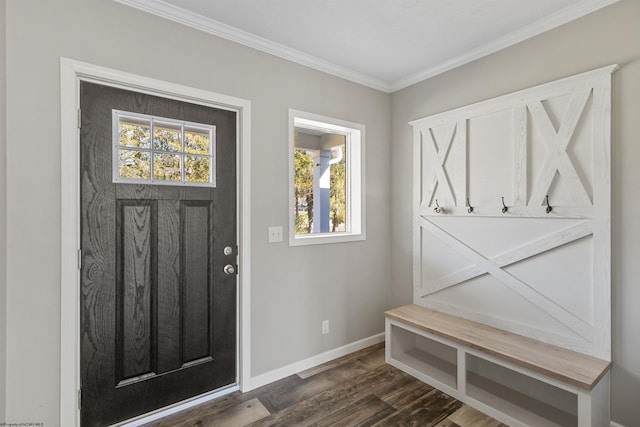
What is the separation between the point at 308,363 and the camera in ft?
8.59

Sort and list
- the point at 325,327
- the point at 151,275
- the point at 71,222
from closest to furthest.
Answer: the point at 71,222, the point at 151,275, the point at 325,327

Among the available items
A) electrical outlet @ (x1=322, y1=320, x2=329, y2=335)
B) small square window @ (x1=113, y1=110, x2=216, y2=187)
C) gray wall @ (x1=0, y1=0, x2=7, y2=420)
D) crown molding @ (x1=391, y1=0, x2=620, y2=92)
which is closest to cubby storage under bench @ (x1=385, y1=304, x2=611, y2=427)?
electrical outlet @ (x1=322, y1=320, x2=329, y2=335)

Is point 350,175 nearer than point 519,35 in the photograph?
No

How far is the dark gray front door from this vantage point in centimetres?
176

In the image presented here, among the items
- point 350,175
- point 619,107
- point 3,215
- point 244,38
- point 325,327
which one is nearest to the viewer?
point 3,215

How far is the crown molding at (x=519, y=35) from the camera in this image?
190 cm

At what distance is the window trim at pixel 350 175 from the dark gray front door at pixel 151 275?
64 cm

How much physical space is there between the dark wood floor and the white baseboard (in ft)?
0.15

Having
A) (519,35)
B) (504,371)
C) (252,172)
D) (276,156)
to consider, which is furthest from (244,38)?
(504,371)

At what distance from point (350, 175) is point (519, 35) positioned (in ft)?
5.66

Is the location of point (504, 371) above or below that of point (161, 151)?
below

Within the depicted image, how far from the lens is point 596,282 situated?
187cm

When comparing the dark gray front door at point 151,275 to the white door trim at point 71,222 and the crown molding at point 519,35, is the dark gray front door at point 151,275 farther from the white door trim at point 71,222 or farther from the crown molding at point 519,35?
Result: the crown molding at point 519,35

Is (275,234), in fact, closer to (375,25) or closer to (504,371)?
(375,25)
